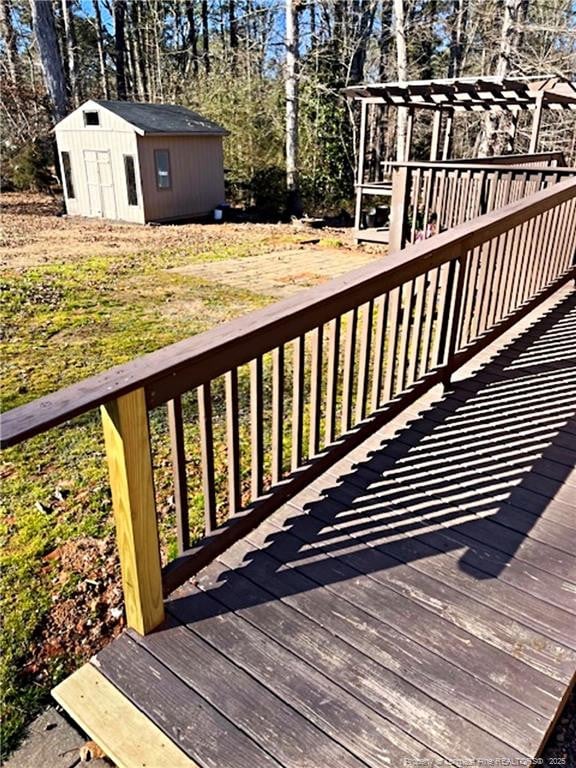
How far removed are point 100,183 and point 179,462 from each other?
15098 millimetres

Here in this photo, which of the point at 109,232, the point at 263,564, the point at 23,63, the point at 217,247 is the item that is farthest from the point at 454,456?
the point at 23,63

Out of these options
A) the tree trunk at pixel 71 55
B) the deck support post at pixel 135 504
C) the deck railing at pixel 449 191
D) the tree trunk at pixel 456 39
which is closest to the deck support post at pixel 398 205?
the deck railing at pixel 449 191

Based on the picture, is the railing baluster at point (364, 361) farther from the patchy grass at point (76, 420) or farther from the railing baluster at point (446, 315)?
the patchy grass at point (76, 420)

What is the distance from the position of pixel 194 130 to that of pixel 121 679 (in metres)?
15.5

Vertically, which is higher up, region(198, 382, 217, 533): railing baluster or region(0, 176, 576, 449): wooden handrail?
region(0, 176, 576, 449): wooden handrail

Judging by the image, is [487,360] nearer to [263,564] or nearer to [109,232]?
[263,564]

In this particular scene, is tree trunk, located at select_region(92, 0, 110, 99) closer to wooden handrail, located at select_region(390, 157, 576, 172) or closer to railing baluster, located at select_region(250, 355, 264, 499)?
wooden handrail, located at select_region(390, 157, 576, 172)

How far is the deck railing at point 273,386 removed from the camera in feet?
5.16

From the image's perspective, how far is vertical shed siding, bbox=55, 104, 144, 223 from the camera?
14.2 metres

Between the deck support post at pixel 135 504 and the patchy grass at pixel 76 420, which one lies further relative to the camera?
the patchy grass at pixel 76 420

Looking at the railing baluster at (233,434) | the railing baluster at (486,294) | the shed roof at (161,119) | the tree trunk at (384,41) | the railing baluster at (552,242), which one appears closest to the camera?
the railing baluster at (233,434)

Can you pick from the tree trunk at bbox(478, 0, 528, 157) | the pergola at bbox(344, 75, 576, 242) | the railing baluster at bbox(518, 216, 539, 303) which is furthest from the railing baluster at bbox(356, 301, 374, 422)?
the tree trunk at bbox(478, 0, 528, 157)

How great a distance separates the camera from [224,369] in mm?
1797

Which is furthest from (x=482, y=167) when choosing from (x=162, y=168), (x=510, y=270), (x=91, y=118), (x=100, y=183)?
(x=91, y=118)
